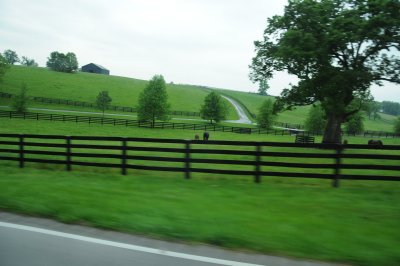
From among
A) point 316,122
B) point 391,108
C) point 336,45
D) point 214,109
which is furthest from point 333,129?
point 391,108

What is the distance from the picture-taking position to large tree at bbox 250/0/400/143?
66.4ft

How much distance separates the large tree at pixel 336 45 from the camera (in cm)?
2023

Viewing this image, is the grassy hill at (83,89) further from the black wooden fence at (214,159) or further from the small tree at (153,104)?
the black wooden fence at (214,159)

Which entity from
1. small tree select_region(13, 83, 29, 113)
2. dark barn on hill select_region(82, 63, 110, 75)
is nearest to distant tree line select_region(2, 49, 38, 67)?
dark barn on hill select_region(82, 63, 110, 75)

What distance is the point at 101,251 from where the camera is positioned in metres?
4.36

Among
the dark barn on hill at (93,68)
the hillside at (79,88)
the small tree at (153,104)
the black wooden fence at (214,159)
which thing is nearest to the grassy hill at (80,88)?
the hillside at (79,88)

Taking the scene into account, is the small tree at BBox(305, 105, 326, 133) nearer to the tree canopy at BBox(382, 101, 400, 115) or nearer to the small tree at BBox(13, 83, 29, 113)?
the small tree at BBox(13, 83, 29, 113)

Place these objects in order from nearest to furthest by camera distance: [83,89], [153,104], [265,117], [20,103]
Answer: [20,103] → [153,104] → [265,117] → [83,89]

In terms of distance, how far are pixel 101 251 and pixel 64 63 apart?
440ft

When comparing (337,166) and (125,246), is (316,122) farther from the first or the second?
(125,246)

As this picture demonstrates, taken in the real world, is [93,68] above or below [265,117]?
above

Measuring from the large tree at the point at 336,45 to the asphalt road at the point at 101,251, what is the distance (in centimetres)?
1897

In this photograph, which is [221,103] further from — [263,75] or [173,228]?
[173,228]

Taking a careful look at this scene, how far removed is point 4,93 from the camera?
7200cm
